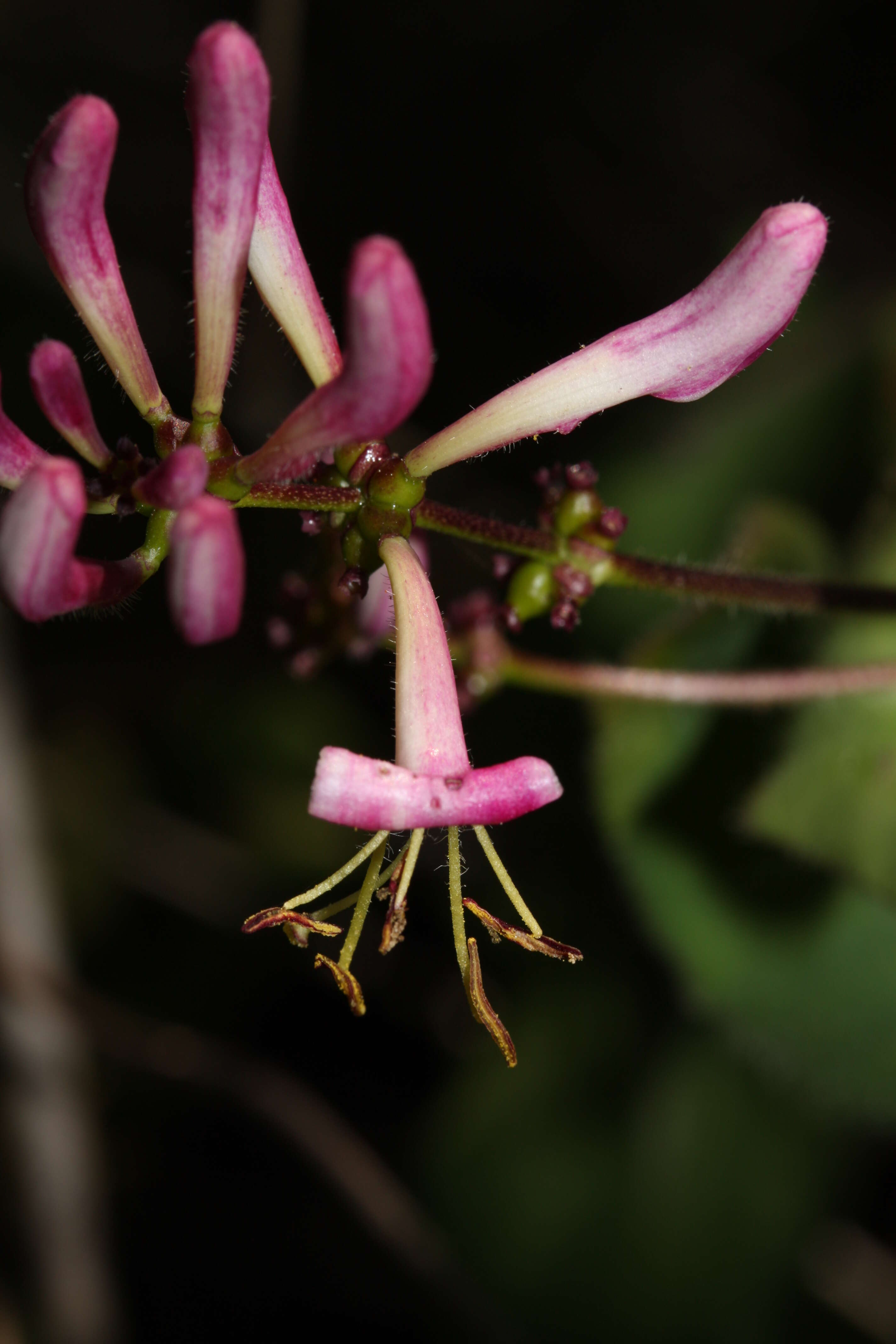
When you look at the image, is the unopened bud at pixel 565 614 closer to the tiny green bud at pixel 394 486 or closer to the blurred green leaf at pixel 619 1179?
the tiny green bud at pixel 394 486

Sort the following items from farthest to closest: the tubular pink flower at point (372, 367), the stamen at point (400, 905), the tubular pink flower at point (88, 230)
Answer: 1. the stamen at point (400, 905)
2. the tubular pink flower at point (88, 230)
3. the tubular pink flower at point (372, 367)

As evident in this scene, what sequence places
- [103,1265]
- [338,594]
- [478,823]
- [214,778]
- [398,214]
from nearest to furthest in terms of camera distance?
[478,823], [338,594], [103,1265], [214,778], [398,214]

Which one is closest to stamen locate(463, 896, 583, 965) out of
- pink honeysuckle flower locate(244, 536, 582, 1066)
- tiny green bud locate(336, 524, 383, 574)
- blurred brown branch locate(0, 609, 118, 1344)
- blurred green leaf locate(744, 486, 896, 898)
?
pink honeysuckle flower locate(244, 536, 582, 1066)

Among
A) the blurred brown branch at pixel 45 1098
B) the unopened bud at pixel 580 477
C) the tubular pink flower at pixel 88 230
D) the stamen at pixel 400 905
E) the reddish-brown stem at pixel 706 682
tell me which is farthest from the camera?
the blurred brown branch at pixel 45 1098

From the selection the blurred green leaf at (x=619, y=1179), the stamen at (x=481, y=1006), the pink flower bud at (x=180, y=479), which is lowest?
the blurred green leaf at (x=619, y=1179)

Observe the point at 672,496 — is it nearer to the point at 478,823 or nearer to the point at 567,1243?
the point at 567,1243

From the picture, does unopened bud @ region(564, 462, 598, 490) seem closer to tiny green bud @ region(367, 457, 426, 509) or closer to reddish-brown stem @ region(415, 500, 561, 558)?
reddish-brown stem @ region(415, 500, 561, 558)

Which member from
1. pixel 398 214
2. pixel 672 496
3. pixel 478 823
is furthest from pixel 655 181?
pixel 478 823

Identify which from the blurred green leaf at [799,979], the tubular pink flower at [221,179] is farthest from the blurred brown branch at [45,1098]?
the tubular pink flower at [221,179]

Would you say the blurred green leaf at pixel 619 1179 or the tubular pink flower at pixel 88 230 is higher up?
the tubular pink flower at pixel 88 230
